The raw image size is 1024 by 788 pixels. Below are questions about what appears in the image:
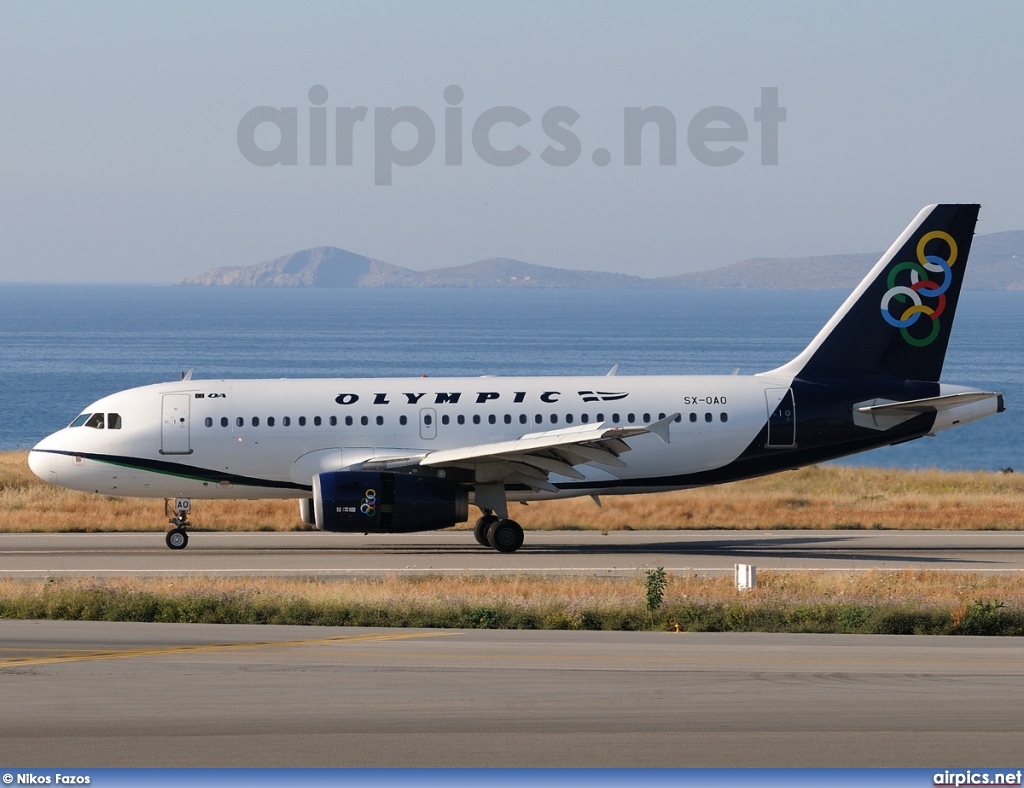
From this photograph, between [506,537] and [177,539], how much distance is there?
24.2 feet

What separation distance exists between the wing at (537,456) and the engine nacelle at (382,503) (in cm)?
73

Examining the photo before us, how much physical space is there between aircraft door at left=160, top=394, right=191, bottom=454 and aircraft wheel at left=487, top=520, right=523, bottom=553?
7082mm

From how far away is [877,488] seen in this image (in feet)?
140

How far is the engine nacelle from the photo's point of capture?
27.9m

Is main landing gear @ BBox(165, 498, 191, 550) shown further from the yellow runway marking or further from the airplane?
the yellow runway marking

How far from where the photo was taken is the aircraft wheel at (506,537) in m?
29.3

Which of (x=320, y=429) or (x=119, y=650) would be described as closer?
(x=119, y=650)

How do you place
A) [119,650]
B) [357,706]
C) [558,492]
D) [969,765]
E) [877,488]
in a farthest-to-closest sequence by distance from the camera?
[877,488] < [558,492] < [119,650] < [357,706] < [969,765]

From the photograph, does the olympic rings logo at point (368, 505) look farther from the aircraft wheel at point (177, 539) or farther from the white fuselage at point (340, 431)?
the aircraft wheel at point (177, 539)

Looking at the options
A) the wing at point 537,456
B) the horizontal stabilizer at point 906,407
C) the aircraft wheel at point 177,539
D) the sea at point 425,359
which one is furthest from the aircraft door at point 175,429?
the sea at point 425,359

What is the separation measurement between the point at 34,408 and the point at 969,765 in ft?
299

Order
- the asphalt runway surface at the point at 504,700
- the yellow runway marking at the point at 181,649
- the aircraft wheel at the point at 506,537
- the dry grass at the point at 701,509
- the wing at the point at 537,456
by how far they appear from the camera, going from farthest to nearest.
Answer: the dry grass at the point at 701,509 → the aircraft wheel at the point at 506,537 → the wing at the point at 537,456 → the yellow runway marking at the point at 181,649 → the asphalt runway surface at the point at 504,700

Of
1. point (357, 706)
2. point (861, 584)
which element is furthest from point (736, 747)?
point (861, 584)

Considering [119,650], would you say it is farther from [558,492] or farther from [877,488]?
[877,488]
